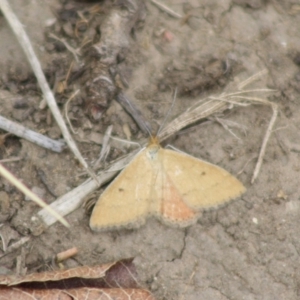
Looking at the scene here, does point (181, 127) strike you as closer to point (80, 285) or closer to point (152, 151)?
point (152, 151)

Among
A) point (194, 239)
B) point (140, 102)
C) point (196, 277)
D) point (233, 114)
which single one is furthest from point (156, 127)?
point (196, 277)

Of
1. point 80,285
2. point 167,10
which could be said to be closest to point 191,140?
point 167,10

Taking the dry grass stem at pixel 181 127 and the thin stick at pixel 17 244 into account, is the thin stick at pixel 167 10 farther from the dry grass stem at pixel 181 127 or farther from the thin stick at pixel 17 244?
the thin stick at pixel 17 244

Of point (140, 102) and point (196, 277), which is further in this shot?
point (140, 102)

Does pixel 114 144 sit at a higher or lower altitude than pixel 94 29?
lower

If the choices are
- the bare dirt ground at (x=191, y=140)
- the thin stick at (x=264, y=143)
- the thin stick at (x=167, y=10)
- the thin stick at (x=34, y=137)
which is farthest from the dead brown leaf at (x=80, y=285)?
the thin stick at (x=167, y=10)

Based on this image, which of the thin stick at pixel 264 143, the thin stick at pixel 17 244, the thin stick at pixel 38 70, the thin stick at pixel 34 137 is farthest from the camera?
the thin stick at pixel 264 143

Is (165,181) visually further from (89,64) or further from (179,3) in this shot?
(179,3)
